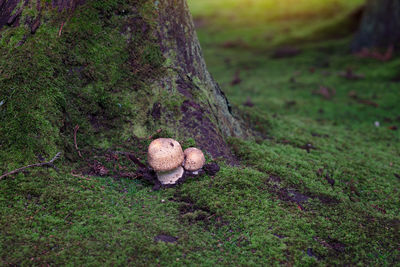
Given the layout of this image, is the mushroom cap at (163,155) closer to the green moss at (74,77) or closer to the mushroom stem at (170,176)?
the mushroom stem at (170,176)

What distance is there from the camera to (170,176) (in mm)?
3213

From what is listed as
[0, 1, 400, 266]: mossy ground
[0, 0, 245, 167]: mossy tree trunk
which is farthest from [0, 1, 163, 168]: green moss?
[0, 1, 400, 266]: mossy ground

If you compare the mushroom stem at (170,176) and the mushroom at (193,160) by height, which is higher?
the mushroom at (193,160)

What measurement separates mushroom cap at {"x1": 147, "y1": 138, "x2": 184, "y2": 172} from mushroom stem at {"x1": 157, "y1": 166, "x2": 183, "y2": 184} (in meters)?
0.15

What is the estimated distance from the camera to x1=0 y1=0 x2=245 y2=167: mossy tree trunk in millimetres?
3150

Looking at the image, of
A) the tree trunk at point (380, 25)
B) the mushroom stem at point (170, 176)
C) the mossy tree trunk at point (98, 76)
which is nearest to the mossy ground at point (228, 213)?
the mushroom stem at point (170, 176)

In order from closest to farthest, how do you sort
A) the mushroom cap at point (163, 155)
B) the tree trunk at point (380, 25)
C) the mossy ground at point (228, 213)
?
the mossy ground at point (228, 213) → the mushroom cap at point (163, 155) → the tree trunk at point (380, 25)

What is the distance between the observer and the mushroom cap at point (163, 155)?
2990 mm

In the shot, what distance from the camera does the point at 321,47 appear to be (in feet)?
40.8

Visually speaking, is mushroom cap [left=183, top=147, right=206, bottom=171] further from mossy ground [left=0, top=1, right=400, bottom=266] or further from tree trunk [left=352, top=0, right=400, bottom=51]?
tree trunk [left=352, top=0, right=400, bottom=51]

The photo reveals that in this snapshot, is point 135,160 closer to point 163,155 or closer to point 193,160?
point 163,155

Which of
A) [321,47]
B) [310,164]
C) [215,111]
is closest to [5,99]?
[215,111]

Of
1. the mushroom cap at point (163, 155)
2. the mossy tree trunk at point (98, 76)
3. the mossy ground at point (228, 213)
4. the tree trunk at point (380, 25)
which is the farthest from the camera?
the tree trunk at point (380, 25)

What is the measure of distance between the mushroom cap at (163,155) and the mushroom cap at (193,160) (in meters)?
0.15
